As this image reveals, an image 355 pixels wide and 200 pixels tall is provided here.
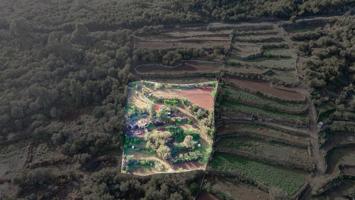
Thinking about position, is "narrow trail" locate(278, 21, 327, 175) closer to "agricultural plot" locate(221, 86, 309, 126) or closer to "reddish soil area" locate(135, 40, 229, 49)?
"agricultural plot" locate(221, 86, 309, 126)

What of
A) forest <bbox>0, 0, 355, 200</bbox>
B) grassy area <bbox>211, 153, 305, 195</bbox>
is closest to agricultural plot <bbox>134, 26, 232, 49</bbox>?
forest <bbox>0, 0, 355, 200</bbox>

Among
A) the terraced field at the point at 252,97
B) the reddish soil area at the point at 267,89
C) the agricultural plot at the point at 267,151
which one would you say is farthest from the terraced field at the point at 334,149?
the reddish soil area at the point at 267,89

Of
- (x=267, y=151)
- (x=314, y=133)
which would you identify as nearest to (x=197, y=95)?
(x=267, y=151)

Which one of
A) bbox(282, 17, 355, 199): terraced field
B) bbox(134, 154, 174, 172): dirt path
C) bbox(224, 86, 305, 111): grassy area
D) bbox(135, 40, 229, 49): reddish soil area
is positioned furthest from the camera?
bbox(135, 40, 229, 49): reddish soil area

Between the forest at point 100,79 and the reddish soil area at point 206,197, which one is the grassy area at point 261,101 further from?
the reddish soil area at point 206,197

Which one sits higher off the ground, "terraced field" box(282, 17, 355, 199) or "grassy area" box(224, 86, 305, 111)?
"grassy area" box(224, 86, 305, 111)

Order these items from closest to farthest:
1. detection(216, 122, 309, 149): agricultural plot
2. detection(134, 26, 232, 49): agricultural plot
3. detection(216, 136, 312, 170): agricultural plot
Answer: detection(216, 136, 312, 170): agricultural plot < detection(216, 122, 309, 149): agricultural plot < detection(134, 26, 232, 49): agricultural plot
